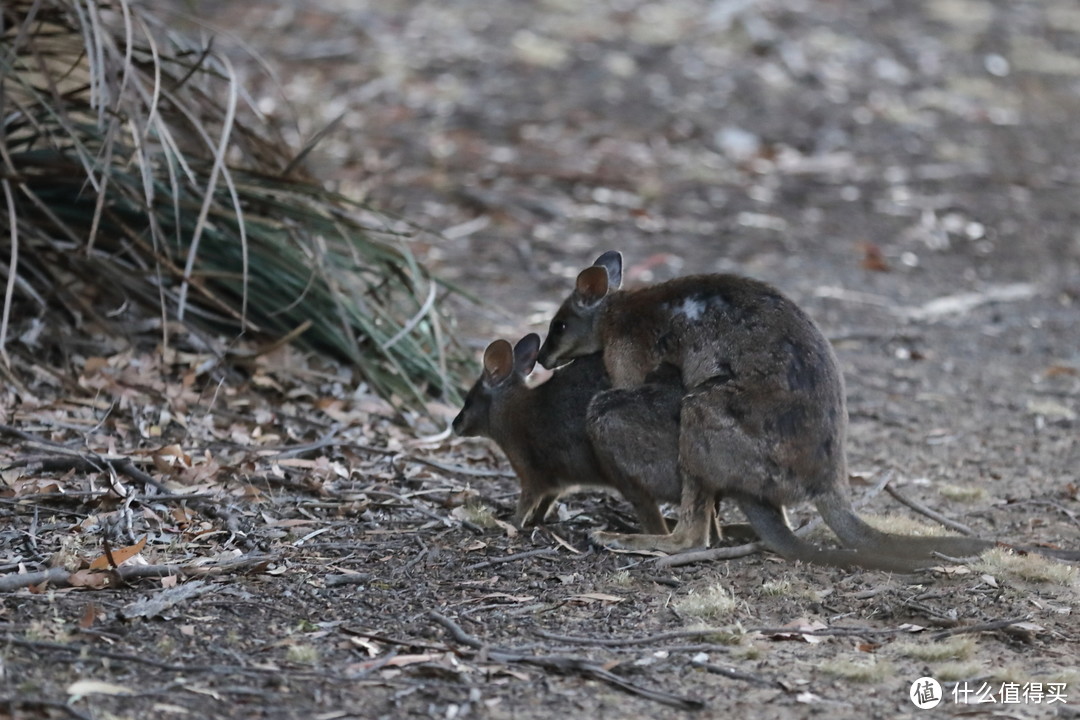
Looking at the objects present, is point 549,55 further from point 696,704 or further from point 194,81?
point 696,704

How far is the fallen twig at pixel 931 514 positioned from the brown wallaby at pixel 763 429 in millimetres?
481

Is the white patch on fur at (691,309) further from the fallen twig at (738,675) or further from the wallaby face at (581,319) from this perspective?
the fallen twig at (738,675)

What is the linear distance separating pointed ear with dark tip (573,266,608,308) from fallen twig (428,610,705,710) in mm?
1897

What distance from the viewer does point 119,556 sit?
4.55 meters

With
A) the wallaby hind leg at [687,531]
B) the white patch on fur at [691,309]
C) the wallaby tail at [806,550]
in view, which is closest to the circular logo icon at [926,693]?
the wallaby tail at [806,550]

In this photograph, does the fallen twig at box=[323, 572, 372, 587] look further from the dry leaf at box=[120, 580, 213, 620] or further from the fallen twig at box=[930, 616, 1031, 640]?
the fallen twig at box=[930, 616, 1031, 640]

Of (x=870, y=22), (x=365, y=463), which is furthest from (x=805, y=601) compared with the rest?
(x=870, y=22)

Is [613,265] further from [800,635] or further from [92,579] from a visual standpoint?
[92,579]

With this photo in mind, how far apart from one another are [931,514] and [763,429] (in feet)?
3.70

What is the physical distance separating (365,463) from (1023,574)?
277 cm

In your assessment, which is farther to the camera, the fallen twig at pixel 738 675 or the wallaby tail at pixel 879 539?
the wallaby tail at pixel 879 539

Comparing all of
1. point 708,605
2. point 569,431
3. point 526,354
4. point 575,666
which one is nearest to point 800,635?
point 708,605

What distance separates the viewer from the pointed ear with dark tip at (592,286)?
18.5 ft

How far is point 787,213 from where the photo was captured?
1123 cm
